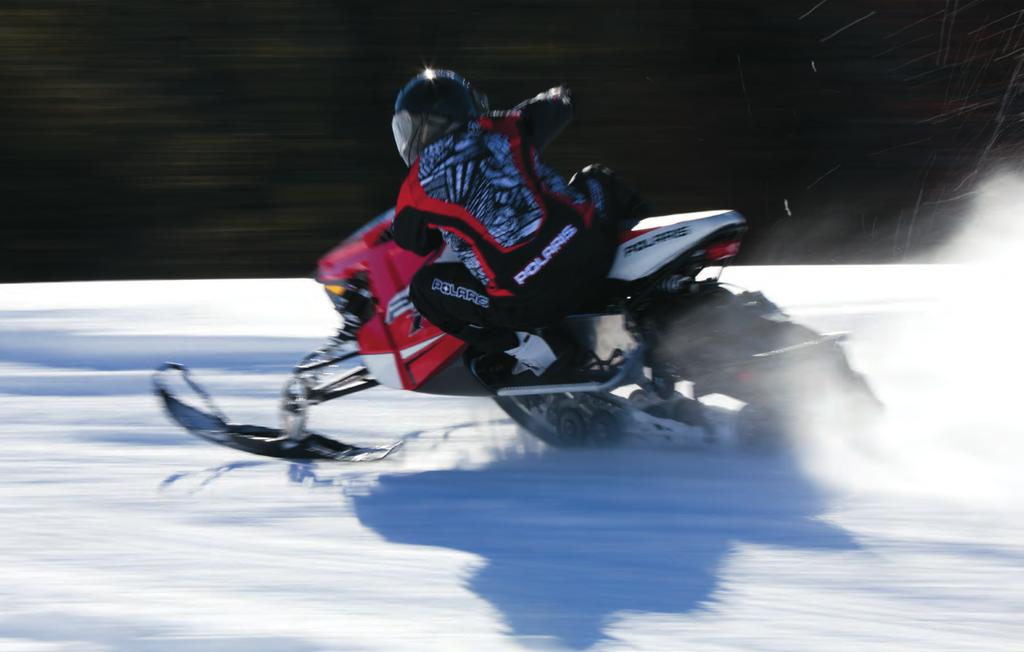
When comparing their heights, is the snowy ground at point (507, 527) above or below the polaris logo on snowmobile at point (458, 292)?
below

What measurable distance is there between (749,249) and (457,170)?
920 centimetres

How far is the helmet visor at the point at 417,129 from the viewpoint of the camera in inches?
157

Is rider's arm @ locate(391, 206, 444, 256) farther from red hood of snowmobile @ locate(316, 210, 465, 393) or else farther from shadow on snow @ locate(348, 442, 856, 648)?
shadow on snow @ locate(348, 442, 856, 648)

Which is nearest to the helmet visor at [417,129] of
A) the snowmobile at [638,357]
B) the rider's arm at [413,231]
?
the rider's arm at [413,231]

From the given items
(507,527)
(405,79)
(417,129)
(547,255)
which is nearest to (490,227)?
(547,255)

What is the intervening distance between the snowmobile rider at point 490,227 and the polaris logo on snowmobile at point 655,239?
0.26ft

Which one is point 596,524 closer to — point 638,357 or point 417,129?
point 638,357

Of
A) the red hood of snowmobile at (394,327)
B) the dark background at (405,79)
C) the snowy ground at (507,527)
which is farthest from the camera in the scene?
the dark background at (405,79)

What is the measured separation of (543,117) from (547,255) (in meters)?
0.70

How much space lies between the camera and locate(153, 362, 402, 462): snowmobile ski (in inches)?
167

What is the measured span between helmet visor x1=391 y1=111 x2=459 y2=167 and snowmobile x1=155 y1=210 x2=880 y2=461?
0.36 m

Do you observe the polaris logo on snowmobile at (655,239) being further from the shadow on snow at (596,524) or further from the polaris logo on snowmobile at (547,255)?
the shadow on snow at (596,524)

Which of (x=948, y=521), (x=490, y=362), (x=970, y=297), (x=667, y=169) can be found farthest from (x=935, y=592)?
(x=667, y=169)

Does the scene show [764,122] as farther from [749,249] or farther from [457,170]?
[457,170]
